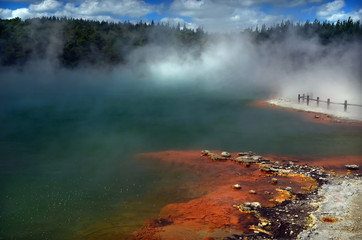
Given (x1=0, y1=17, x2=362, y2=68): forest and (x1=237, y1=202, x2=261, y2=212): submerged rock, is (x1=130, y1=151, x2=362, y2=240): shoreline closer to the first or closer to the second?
(x1=237, y1=202, x2=261, y2=212): submerged rock

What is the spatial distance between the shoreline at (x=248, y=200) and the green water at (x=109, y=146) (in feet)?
3.41

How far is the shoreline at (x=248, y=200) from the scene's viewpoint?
31.6ft

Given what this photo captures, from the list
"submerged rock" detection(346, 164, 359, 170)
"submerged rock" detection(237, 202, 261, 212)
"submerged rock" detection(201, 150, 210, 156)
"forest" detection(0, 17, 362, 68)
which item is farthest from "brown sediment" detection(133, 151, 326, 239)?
"forest" detection(0, 17, 362, 68)

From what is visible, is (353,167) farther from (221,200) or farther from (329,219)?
(221,200)

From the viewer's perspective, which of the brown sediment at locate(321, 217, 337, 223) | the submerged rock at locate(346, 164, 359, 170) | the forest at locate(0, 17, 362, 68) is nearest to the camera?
the brown sediment at locate(321, 217, 337, 223)

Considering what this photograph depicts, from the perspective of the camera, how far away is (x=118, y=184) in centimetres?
1374

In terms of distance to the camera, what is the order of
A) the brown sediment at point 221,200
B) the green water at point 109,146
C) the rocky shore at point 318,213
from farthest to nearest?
the green water at point 109,146 < the brown sediment at point 221,200 < the rocky shore at point 318,213

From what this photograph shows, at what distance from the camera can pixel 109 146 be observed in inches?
765

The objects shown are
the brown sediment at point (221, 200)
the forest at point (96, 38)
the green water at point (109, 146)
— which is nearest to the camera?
the brown sediment at point (221, 200)

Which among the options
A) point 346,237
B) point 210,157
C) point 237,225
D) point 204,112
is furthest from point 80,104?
point 346,237

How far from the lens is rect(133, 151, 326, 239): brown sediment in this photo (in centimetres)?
977

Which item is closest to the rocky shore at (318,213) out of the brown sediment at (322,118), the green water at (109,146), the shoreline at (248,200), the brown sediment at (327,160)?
the shoreline at (248,200)

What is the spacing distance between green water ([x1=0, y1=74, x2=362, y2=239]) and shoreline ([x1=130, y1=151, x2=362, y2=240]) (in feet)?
3.41

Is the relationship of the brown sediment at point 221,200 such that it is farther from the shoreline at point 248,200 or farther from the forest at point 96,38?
the forest at point 96,38
